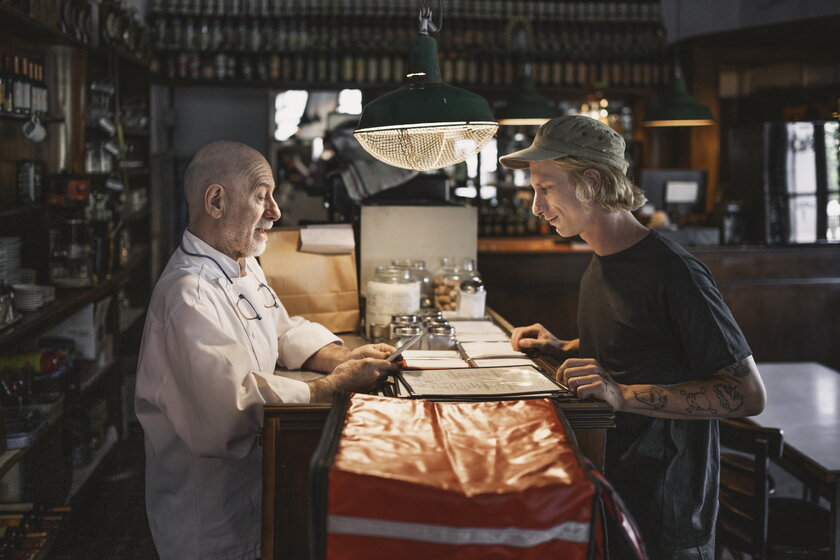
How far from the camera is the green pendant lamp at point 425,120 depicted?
6.84 feet

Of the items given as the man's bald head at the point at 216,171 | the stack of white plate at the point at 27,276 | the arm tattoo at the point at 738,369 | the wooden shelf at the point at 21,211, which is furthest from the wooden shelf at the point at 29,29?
the arm tattoo at the point at 738,369

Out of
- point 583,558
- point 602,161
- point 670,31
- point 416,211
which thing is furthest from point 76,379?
point 670,31

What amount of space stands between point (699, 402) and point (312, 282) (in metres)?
1.53

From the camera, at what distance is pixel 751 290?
19.6 ft

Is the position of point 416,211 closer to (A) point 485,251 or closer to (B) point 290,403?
(B) point 290,403

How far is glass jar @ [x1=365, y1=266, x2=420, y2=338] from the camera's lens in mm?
2709

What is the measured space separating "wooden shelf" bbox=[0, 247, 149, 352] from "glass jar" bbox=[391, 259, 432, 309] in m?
1.46

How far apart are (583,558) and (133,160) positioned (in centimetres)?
590

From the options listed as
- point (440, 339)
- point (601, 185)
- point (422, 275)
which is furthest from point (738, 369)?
point (422, 275)

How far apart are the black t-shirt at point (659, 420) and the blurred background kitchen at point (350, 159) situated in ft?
2.41

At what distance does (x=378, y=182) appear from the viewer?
3.90 meters

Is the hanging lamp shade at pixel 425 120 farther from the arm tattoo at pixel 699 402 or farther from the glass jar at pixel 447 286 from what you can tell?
the arm tattoo at pixel 699 402

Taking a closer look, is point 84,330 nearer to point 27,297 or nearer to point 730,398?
point 27,297

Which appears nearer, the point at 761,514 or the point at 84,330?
the point at 761,514
